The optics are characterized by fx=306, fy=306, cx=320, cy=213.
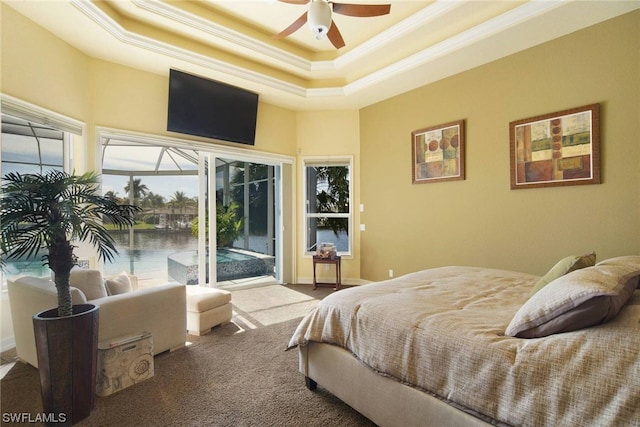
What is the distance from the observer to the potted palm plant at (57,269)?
1752 millimetres

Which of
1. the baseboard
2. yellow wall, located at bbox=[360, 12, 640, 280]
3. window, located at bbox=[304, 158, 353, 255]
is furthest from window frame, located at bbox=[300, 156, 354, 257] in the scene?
the baseboard

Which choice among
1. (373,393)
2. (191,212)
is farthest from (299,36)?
(373,393)

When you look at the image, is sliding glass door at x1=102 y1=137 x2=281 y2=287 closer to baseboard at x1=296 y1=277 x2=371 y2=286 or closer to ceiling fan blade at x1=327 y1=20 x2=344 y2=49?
baseboard at x1=296 y1=277 x2=371 y2=286

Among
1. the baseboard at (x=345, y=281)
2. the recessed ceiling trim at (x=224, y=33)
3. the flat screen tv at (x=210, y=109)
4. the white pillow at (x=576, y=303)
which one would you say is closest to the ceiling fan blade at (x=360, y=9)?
the recessed ceiling trim at (x=224, y=33)

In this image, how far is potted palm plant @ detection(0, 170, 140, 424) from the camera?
5.75 ft

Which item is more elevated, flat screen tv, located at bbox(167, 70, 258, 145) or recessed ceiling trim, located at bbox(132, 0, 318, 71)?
recessed ceiling trim, located at bbox(132, 0, 318, 71)

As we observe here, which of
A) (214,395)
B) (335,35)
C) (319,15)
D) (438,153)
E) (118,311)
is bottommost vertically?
(214,395)

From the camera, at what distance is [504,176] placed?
352cm

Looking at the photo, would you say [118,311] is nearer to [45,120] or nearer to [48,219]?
[48,219]

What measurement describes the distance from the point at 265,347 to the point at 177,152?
2.94 m

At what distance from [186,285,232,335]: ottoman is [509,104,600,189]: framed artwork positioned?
11.4 feet

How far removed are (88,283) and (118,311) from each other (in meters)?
0.33

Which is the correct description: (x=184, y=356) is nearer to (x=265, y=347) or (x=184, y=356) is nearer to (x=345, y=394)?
(x=265, y=347)

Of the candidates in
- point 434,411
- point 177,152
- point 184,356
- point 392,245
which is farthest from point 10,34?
point 392,245
